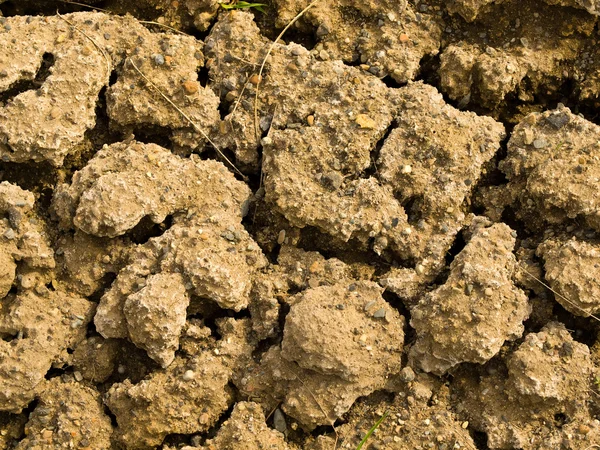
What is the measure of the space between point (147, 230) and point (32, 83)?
606 mm

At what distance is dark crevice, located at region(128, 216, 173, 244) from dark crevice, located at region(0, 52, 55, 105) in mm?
563

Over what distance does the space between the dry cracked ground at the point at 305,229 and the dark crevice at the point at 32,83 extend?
0.4 inches

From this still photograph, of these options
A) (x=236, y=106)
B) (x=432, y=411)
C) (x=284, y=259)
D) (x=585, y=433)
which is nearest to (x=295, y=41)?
(x=236, y=106)

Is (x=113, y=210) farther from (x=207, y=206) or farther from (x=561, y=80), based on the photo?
(x=561, y=80)

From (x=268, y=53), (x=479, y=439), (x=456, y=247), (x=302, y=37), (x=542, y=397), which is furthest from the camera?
(x=302, y=37)

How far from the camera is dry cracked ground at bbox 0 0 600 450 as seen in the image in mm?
2309

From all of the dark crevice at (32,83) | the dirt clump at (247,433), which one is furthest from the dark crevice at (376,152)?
the dark crevice at (32,83)

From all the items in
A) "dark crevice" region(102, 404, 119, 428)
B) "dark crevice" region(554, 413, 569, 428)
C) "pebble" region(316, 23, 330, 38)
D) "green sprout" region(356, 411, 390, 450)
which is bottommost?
"dark crevice" region(102, 404, 119, 428)

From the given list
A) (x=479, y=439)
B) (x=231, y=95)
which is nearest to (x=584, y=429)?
(x=479, y=439)

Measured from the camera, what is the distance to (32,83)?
99.6 inches

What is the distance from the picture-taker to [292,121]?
253 cm

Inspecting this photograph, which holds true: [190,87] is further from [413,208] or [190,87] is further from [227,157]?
[413,208]

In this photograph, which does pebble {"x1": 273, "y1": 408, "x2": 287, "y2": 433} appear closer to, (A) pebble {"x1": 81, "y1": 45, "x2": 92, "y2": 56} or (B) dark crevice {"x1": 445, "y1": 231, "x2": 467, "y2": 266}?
(B) dark crevice {"x1": 445, "y1": 231, "x2": 467, "y2": 266}

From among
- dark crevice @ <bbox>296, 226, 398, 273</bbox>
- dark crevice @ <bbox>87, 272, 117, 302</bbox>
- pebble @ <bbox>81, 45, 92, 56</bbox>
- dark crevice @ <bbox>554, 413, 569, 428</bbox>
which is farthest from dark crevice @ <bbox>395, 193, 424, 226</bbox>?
pebble @ <bbox>81, 45, 92, 56</bbox>
